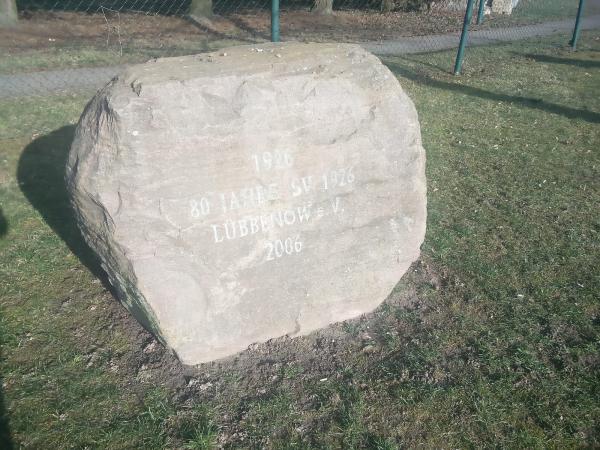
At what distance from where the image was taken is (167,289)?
3145mm

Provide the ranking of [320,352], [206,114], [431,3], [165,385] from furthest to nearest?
[431,3] < [320,352] < [165,385] < [206,114]

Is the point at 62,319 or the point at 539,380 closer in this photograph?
the point at 539,380

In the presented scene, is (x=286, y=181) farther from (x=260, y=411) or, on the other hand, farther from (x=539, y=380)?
(x=539, y=380)

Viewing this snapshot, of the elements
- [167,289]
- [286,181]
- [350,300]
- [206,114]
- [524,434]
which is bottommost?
[524,434]

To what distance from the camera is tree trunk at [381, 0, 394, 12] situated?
1480 centimetres

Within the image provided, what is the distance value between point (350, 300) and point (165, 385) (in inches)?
55.9

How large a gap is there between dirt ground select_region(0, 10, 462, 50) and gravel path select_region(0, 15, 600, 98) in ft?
2.28

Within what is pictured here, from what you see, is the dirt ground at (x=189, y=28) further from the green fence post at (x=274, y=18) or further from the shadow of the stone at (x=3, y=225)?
the shadow of the stone at (x=3, y=225)

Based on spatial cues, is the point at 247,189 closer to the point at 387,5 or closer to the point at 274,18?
the point at 274,18

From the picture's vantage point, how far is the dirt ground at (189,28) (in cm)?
995

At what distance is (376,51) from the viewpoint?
11.1 m

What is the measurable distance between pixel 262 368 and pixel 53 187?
11.4 ft

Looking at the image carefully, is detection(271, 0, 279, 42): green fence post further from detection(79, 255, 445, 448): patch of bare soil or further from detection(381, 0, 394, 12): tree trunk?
detection(381, 0, 394, 12): tree trunk

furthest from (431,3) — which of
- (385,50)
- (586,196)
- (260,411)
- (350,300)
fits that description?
(260,411)
